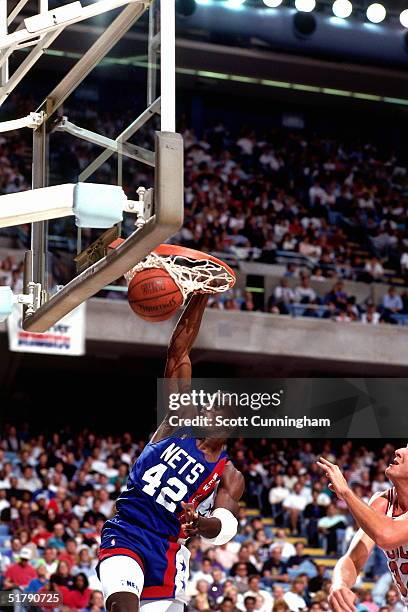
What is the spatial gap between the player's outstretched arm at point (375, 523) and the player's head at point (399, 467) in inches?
12.9

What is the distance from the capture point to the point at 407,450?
5867mm

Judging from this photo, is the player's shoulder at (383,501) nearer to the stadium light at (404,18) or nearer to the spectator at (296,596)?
the spectator at (296,596)

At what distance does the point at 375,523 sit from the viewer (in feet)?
18.4

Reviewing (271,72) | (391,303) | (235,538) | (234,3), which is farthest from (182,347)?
(271,72)

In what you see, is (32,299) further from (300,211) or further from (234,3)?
(300,211)

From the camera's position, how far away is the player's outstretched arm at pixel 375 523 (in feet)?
18.2

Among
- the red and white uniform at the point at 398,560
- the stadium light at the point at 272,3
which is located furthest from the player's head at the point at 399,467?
the stadium light at the point at 272,3

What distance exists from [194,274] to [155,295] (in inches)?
10.7

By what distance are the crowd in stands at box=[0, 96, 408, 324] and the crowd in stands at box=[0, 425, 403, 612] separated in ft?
8.31

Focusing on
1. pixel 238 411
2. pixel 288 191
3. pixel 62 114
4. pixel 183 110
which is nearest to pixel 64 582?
pixel 238 411

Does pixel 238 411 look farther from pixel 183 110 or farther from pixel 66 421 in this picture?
pixel 183 110

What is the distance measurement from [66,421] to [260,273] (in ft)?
14.8

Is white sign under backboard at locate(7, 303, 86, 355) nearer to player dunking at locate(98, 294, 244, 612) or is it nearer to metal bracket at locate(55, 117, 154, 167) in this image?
player dunking at locate(98, 294, 244, 612)

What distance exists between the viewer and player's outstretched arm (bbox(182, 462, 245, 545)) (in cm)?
635
